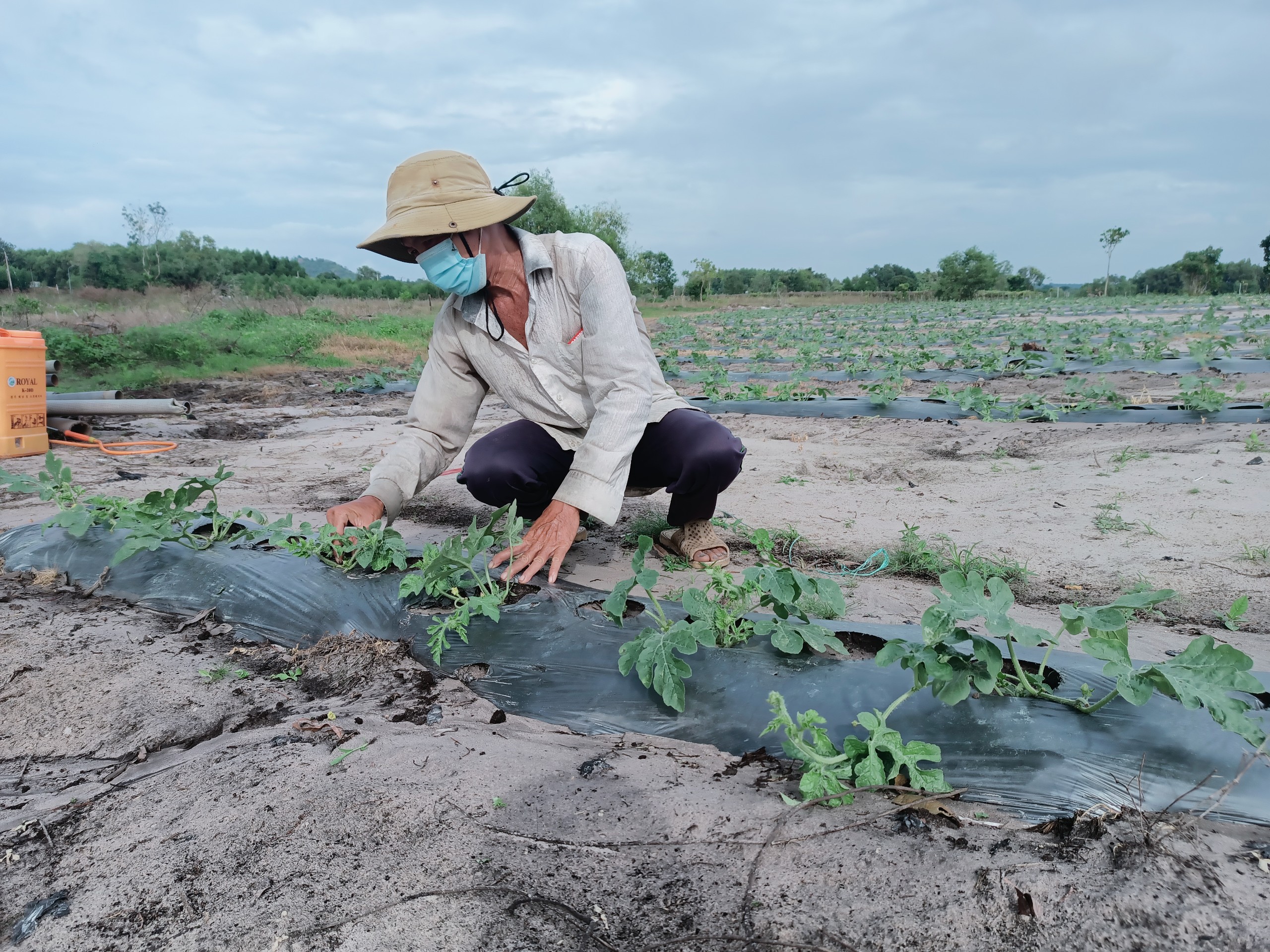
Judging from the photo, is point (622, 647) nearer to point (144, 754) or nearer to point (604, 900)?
point (604, 900)

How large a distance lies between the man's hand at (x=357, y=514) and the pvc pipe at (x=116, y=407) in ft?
17.1

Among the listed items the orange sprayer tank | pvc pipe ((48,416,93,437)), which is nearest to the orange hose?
pvc pipe ((48,416,93,437))

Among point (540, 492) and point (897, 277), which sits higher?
point (897, 277)

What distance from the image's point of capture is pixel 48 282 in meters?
32.7

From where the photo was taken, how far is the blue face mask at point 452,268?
223cm

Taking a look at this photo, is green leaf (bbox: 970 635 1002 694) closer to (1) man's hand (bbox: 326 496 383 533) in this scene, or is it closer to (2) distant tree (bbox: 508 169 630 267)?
(1) man's hand (bbox: 326 496 383 533)

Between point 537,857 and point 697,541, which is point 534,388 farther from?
point 537,857

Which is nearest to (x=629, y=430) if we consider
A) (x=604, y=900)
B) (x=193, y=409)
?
(x=604, y=900)

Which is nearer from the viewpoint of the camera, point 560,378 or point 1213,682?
point 1213,682

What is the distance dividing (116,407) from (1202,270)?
171 feet

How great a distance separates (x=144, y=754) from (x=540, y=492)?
4.70 ft

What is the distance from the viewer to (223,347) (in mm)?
12367

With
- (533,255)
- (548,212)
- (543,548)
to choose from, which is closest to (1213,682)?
(543,548)

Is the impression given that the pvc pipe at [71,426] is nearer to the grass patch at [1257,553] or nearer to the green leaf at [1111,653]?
the green leaf at [1111,653]
